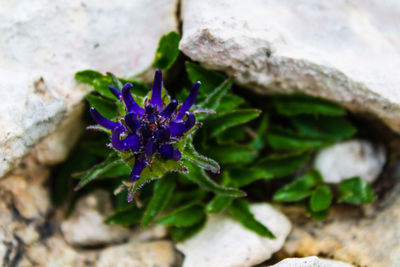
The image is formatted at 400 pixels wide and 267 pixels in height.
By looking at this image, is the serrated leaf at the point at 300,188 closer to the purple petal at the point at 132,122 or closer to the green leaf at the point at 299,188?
the green leaf at the point at 299,188

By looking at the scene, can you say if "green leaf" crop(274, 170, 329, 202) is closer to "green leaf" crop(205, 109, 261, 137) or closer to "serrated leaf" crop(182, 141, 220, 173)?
"green leaf" crop(205, 109, 261, 137)

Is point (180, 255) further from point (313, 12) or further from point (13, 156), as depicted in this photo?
point (313, 12)

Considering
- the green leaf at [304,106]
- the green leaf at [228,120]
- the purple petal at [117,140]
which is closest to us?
the purple petal at [117,140]

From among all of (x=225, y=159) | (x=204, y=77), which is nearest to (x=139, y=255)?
(x=225, y=159)

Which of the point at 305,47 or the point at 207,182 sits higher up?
the point at 305,47

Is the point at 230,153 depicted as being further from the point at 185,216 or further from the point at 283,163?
the point at 185,216

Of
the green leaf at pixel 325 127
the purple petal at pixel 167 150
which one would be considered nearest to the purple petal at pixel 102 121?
the purple petal at pixel 167 150

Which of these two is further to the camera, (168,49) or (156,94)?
(168,49)
